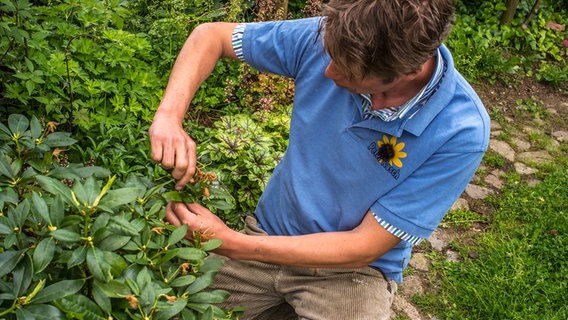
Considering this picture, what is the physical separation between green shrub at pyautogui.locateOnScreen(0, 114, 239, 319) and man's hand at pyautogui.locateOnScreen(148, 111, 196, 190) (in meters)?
0.17

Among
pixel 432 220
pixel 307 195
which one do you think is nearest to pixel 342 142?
pixel 307 195

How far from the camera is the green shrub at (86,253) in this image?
1.29 meters

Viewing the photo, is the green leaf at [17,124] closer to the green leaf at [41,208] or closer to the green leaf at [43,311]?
the green leaf at [41,208]

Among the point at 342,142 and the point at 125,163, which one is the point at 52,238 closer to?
the point at 342,142

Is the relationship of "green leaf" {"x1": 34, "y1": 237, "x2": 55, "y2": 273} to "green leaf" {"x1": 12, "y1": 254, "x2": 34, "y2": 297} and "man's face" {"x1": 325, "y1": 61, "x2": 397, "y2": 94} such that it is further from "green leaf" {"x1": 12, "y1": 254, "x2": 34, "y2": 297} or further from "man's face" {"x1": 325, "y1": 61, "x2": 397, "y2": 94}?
"man's face" {"x1": 325, "y1": 61, "x2": 397, "y2": 94}

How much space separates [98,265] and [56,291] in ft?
0.33

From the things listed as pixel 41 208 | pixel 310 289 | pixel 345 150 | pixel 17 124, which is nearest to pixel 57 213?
pixel 41 208

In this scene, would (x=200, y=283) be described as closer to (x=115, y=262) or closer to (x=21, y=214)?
(x=115, y=262)

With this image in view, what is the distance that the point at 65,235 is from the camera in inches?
50.7

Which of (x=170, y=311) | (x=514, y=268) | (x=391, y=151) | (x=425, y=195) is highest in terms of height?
(x=170, y=311)

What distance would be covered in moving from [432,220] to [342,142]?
427 mm

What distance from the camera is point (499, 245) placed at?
12.6 ft

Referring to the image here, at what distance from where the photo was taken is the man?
5.86 ft

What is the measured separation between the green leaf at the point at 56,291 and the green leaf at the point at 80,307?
16 millimetres
